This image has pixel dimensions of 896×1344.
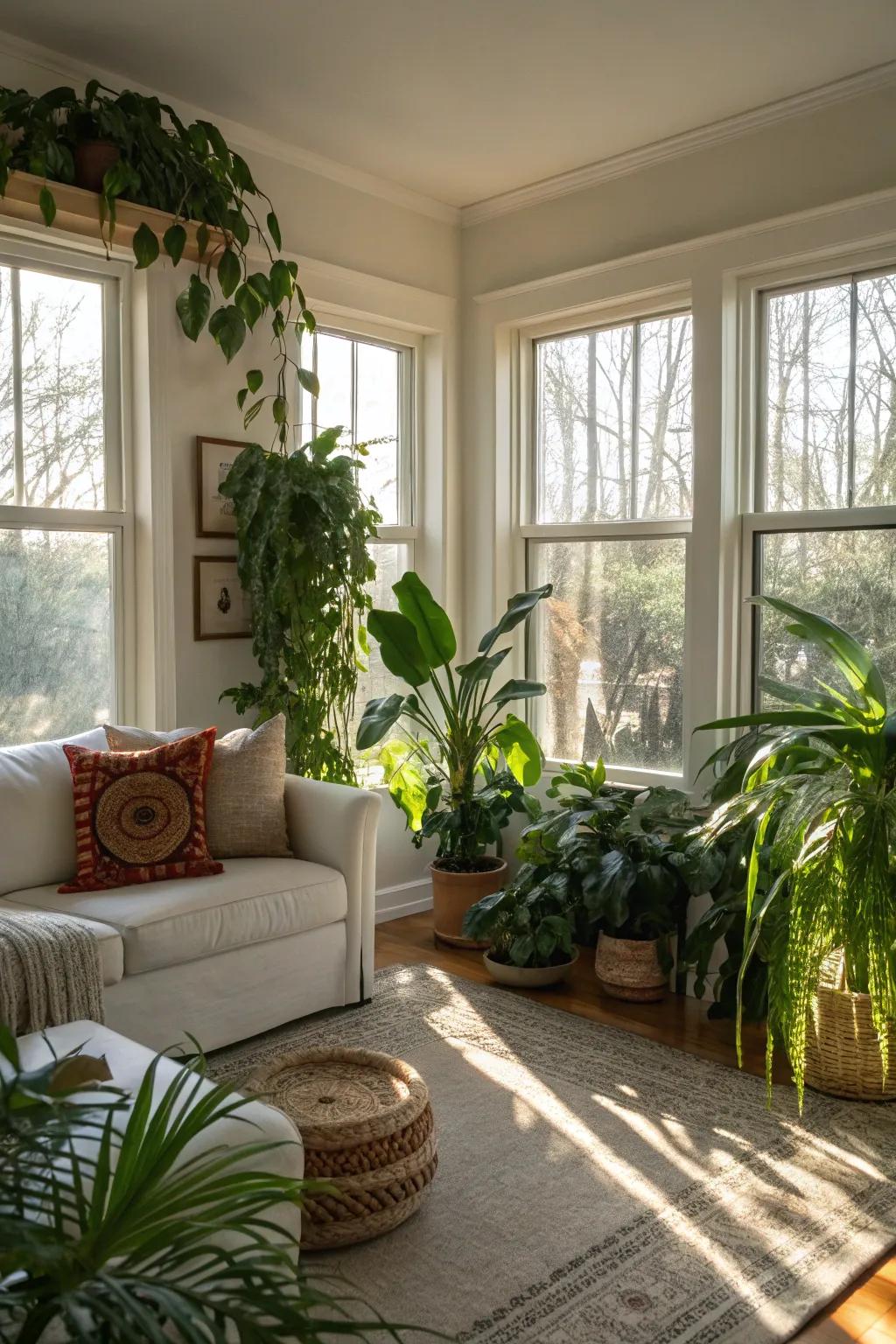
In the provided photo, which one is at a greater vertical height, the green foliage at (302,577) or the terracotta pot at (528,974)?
the green foliage at (302,577)

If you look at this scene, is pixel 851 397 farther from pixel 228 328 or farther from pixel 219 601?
pixel 219 601

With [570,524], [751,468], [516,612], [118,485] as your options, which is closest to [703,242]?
[751,468]

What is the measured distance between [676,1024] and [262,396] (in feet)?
8.24

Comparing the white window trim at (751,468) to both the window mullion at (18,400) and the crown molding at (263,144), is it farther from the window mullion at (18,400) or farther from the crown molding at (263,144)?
the window mullion at (18,400)

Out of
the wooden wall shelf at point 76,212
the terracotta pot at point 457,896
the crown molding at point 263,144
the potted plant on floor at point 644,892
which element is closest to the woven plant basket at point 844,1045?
the potted plant on floor at point 644,892

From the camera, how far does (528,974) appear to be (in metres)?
3.60

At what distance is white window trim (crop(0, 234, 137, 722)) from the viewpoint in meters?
3.56

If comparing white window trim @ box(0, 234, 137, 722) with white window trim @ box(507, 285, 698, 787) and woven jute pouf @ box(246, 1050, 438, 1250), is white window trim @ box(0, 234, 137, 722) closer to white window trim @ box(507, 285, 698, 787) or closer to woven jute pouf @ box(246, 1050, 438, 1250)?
white window trim @ box(507, 285, 698, 787)

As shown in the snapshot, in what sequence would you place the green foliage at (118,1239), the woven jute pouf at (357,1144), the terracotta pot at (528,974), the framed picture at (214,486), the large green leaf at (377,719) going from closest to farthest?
the green foliage at (118,1239) → the woven jute pouf at (357,1144) → the terracotta pot at (528,974) → the framed picture at (214,486) → the large green leaf at (377,719)

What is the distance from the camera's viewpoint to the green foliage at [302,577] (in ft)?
12.1

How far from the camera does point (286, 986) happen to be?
317 cm

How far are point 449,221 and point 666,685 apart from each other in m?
2.12

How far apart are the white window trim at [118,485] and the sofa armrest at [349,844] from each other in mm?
721

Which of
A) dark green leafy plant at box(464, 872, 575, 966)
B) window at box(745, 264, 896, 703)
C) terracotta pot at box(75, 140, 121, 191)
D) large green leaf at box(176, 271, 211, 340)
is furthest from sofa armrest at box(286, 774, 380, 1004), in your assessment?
terracotta pot at box(75, 140, 121, 191)
